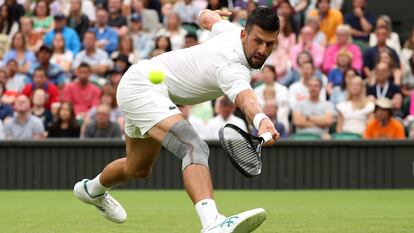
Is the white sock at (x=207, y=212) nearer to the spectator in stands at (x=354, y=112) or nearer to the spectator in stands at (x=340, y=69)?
the spectator in stands at (x=354, y=112)

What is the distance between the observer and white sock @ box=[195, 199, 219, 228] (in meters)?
6.78

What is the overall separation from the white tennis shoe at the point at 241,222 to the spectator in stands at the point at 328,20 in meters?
A: 11.8

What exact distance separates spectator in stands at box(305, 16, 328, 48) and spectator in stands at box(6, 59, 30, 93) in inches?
188

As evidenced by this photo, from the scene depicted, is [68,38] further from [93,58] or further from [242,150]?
[242,150]

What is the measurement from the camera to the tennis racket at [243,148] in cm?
649

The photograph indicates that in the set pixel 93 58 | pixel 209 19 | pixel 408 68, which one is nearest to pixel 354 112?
pixel 408 68

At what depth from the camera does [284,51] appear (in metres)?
17.6

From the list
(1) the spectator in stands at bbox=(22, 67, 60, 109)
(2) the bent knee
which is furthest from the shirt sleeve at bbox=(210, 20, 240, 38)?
(1) the spectator in stands at bbox=(22, 67, 60, 109)

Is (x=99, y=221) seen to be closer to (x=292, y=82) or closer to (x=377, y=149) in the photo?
(x=377, y=149)

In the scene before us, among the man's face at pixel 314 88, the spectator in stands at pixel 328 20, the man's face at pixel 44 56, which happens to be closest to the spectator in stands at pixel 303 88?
the man's face at pixel 314 88

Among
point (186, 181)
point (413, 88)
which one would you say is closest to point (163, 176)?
point (413, 88)

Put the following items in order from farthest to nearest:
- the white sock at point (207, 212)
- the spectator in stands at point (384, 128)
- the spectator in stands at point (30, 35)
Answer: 1. the spectator in stands at point (30, 35)
2. the spectator in stands at point (384, 128)
3. the white sock at point (207, 212)

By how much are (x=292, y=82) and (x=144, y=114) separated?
9.72m

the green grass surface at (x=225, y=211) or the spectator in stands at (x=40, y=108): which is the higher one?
the spectator in stands at (x=40, y=108)
